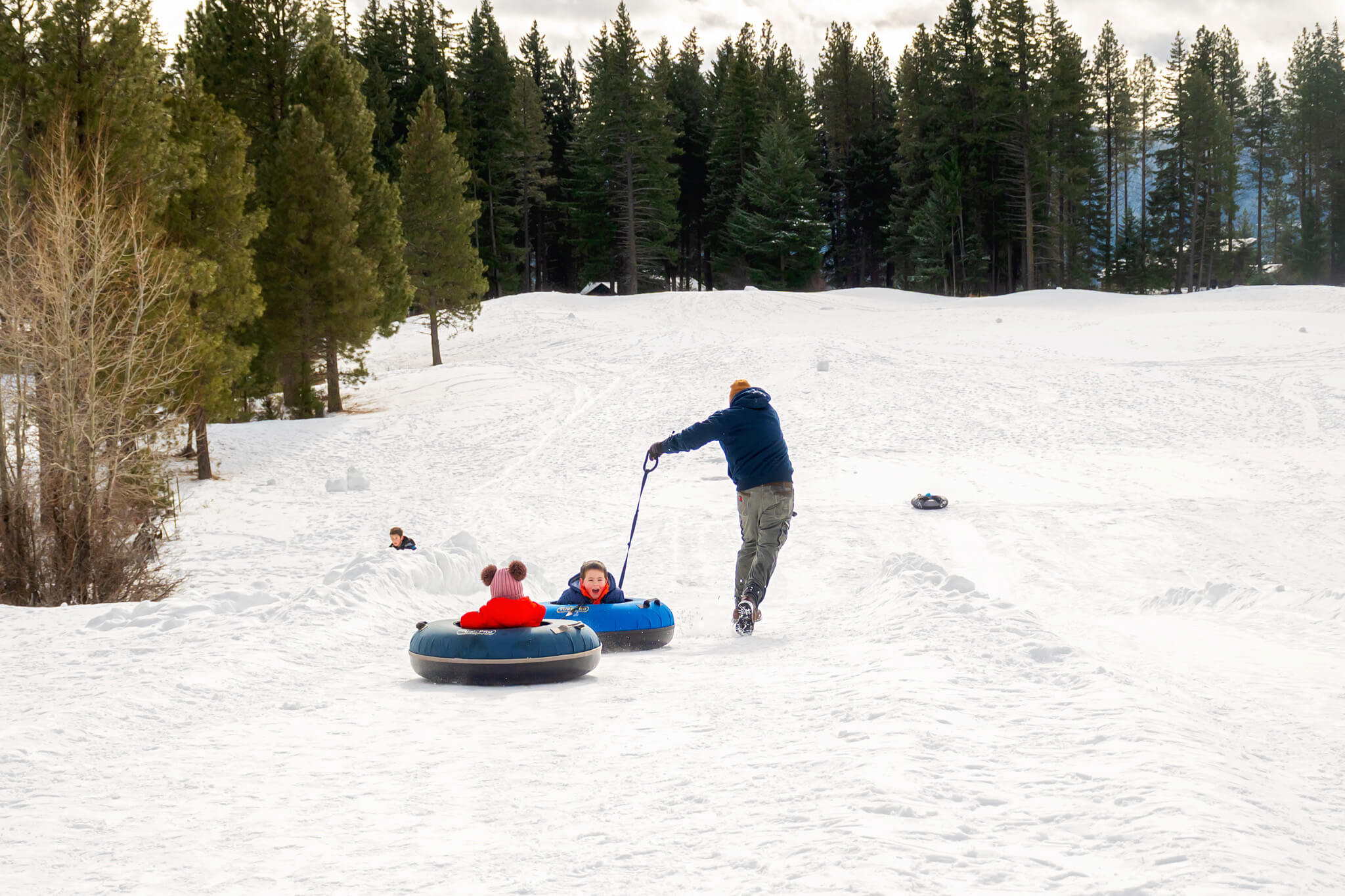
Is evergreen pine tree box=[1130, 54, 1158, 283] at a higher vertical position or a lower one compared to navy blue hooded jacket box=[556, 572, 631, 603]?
higher

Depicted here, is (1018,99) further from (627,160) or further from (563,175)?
(563,175)

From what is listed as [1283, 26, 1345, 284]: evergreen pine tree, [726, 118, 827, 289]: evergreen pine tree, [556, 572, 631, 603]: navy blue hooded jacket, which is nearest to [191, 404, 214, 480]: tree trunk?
[556, 572, 631, 603]: navy blue hooded jacket

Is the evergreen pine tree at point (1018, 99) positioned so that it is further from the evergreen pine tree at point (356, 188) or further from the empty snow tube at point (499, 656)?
the empty snow tube at point (499, 656)

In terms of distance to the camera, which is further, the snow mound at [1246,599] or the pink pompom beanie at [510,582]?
the snow mound at [1246,599]

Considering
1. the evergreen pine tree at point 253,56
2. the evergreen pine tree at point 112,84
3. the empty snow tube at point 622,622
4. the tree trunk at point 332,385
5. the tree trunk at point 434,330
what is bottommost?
the empty snow tube at point 622,622

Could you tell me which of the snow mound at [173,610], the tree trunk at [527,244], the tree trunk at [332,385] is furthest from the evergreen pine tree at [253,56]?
the tree trunk at [527,244]

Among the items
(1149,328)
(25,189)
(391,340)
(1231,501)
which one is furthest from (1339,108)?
(25,189)

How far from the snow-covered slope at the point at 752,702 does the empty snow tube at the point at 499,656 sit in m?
0.18

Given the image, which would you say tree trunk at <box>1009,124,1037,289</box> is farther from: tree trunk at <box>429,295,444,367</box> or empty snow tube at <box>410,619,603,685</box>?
empty snow tube at <box>410,619,603,685</box>

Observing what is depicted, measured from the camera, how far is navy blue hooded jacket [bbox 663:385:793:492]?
8.76m

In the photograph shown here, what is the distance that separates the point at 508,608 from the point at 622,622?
1.34 metres

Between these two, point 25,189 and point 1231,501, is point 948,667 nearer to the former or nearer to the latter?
point 1231,501

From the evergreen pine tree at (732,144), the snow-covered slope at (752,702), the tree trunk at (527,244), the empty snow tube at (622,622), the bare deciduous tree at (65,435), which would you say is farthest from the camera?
the evergreen pine tree at (732,144)

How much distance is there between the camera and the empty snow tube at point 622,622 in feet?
26.2
